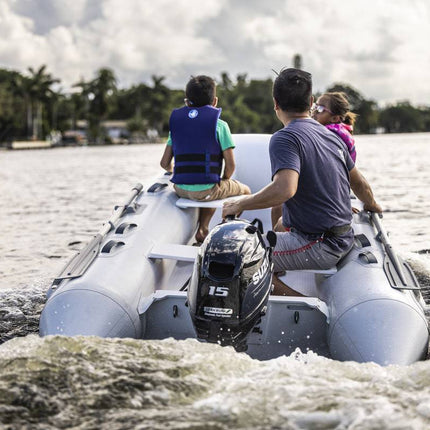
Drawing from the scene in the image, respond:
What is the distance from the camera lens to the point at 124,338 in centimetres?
325

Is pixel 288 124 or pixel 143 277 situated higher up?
pixel 288 124

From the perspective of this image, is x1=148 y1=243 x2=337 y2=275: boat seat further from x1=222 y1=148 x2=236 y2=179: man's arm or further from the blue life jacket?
x1=222 y1=148 x2=236 y2=179: man's arm

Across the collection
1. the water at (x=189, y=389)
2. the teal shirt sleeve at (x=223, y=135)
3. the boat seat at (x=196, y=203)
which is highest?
the teal shirt sleeve at (x=223, y=135)

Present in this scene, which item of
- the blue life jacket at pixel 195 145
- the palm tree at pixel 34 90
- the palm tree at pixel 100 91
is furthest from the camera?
the palm tree at pixel 100 91

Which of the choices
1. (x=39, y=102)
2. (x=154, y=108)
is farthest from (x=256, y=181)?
(x=154, y=108)

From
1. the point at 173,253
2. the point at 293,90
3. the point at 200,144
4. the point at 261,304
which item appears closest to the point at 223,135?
the point at 200,144

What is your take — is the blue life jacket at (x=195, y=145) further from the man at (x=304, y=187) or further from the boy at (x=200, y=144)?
the man at (x=304, y=187)

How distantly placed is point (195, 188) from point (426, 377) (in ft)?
8.56

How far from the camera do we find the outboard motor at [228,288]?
118 inches

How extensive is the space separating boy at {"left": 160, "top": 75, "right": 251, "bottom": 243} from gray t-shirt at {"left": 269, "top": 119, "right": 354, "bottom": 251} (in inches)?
56.2

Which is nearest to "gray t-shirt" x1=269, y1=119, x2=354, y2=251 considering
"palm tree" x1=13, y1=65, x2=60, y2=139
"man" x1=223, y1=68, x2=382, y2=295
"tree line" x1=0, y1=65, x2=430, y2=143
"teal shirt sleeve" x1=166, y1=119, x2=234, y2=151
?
"man" x1=223, y1=68, x2=382, y2=295

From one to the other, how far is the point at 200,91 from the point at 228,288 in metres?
2.19

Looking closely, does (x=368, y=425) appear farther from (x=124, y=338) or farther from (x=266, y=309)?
(x=124, y=338)

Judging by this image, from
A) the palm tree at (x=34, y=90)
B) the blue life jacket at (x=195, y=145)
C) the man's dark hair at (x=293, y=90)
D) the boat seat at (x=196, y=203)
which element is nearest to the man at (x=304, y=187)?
the man's dark hair at (x=293, y=90)
